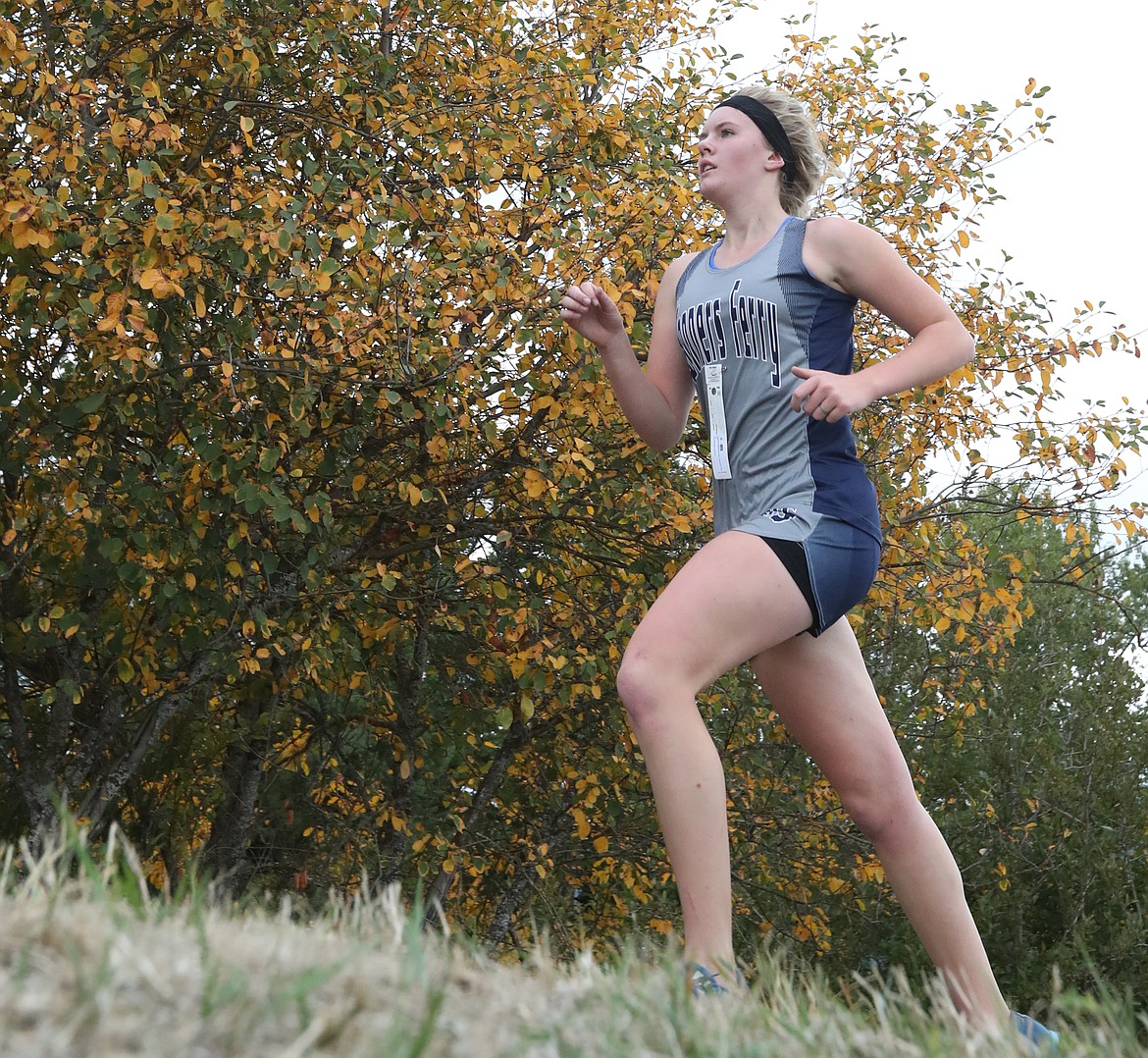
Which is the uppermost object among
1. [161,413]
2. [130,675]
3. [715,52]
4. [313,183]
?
[715,52]

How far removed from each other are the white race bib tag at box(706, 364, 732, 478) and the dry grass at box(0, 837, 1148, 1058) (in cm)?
115

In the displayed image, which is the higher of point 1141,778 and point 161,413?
point 161,413

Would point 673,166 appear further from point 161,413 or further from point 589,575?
point 161,413

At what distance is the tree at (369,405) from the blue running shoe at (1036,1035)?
271 centimetres

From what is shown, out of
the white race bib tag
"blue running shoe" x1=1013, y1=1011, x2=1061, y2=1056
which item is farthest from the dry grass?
the white race bib tag

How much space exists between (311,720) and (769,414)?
5.30 meters

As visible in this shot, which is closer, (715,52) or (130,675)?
(130,675)

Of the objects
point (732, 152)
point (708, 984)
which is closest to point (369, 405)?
point (732, 152)

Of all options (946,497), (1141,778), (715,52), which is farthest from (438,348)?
(1141,778)

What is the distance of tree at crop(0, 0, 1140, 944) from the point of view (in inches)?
→ 182

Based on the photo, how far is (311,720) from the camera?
7.59 metres

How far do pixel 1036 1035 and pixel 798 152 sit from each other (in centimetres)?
196

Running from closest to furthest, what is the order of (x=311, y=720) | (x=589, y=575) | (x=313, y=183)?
(x=313, y=183), (x=589, y=575), (x=311, y=720)

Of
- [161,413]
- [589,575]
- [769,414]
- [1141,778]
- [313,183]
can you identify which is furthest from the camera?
[1141,778]
